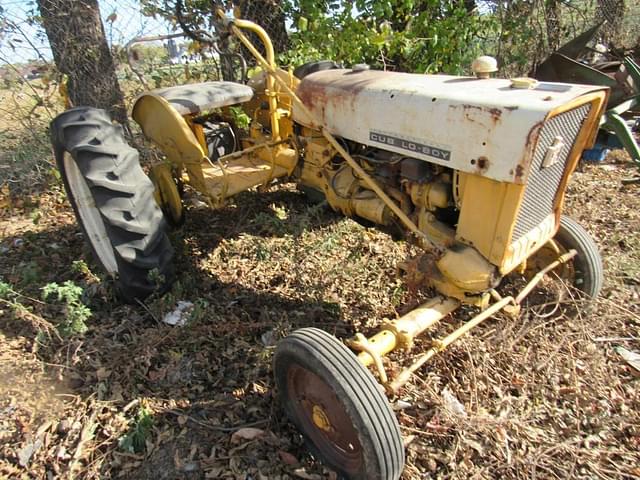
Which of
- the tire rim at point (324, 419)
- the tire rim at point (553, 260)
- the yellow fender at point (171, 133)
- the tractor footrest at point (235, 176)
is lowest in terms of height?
the tire rim at point (324, 419)

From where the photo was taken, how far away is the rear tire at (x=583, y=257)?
Result: 2.50 metres

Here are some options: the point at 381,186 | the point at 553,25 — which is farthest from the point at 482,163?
the point at 553,25

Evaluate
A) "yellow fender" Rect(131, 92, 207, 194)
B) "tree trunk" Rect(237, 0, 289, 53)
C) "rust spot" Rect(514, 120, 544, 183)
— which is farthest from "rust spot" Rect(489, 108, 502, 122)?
"tree trunk" Rect(237, 0, 289, 53)

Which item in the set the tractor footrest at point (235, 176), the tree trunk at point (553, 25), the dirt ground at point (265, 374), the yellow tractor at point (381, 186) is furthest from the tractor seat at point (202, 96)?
the tree trunk at point (553, 25)

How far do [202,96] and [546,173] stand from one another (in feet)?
7.38

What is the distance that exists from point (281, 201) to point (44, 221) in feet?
6.90

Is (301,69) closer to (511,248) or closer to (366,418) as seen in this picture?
(511,248)

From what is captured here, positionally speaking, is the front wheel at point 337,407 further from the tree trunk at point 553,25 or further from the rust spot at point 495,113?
the tree trunk at point 553,25

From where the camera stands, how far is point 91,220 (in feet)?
9.73

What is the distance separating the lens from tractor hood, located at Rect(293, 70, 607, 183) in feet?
5.59

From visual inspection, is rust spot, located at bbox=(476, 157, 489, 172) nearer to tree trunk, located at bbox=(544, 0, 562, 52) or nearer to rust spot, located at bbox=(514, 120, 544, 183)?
rust spot, located at bbox=(514, 120, 544, 183)

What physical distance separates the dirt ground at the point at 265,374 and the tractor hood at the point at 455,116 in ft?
3.43

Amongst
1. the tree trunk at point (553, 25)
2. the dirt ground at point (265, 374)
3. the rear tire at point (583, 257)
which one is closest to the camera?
the dirt ground at point (265, 374)

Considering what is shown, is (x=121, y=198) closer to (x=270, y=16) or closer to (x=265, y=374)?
(x=265, y=374)
